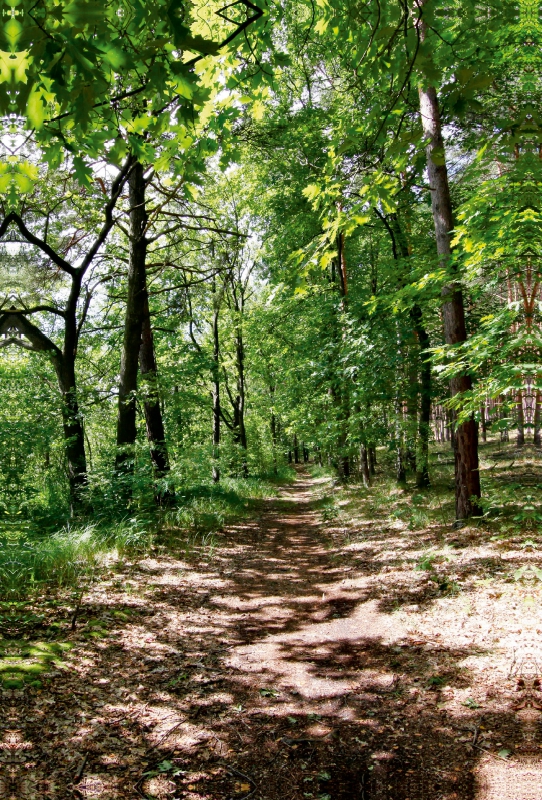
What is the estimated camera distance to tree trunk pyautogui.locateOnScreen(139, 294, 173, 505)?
9211mm

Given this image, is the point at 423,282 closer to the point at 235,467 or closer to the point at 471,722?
the point at 471,722

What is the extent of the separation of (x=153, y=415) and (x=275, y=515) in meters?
4.83

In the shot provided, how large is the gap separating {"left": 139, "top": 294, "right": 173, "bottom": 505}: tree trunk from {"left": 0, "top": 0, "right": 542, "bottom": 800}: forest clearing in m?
0.07

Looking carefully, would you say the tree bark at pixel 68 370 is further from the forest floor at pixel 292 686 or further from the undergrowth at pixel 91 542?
the forest floor at pixel 292 686

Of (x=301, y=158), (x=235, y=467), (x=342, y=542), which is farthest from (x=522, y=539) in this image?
(x=235, y=467)

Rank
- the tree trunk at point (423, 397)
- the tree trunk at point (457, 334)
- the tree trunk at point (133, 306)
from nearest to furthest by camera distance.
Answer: the tree trunk at point (457, 334) < the tree trunk at point (133, 306) < the tree trunk at point (423, 397)

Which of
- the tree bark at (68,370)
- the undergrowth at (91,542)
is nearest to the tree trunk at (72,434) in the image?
the tree bark at (68,370)

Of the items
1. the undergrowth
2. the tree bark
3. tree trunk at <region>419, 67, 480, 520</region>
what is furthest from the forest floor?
the tree bark

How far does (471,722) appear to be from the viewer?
307 cm

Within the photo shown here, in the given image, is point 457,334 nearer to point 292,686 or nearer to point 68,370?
point 292,686

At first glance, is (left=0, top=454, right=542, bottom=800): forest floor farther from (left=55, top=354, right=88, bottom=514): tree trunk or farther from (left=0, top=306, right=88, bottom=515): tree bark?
(left=0, top=306, right=88, bottom=515): tree bark

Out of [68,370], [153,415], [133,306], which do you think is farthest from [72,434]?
[133,306]

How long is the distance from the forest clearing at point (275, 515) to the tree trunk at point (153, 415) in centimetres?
7

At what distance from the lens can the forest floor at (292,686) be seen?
268 cm
